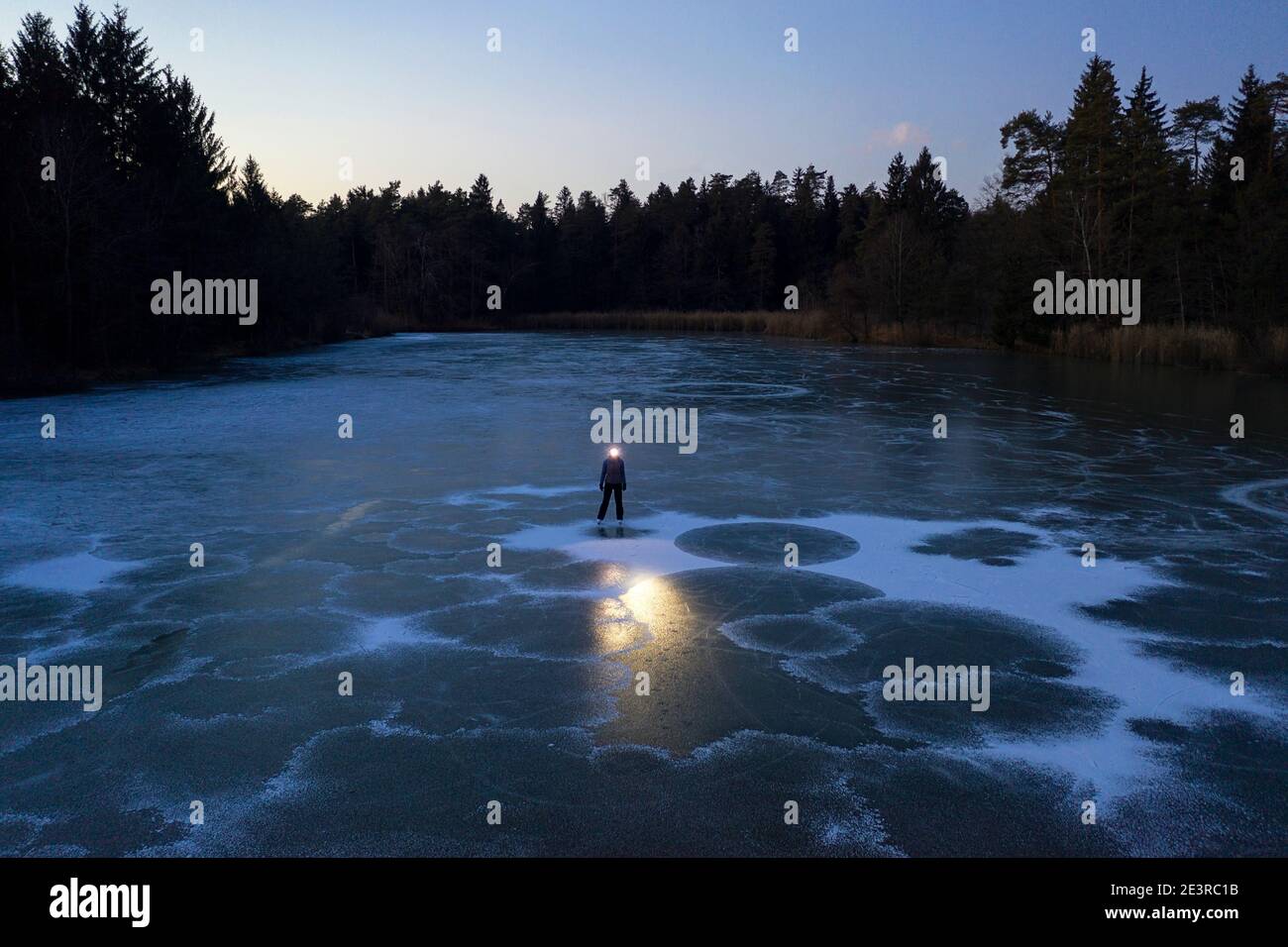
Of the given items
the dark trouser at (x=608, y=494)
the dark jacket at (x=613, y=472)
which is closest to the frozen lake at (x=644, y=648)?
the dark trouser at (x=608, y=494)

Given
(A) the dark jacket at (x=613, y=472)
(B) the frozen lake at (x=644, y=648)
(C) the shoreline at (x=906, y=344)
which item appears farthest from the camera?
(C) the shoreline at (x=906, y=344)

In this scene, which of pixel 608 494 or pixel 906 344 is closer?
pixel 608 494

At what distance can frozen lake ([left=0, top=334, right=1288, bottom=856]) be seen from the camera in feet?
13.5

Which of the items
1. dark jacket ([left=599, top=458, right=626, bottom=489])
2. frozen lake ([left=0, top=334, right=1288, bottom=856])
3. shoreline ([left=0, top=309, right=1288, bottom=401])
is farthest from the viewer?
shoreline ([left=0, top=309, right=1288, bottom=401])

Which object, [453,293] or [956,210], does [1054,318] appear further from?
[453,293]

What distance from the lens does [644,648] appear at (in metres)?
6.26

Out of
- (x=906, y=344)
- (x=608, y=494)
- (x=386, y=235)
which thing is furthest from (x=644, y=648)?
(x=386, y=235)

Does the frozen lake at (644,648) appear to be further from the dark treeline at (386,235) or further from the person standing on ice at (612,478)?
the dark treeline at (386,235)

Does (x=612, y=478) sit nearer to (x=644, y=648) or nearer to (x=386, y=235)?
(x=644, y=648)

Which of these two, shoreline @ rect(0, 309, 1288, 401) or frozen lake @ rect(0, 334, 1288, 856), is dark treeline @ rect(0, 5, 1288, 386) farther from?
frozen lake @ rect(0, 334, 1288, 856)

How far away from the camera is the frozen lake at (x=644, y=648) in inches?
162

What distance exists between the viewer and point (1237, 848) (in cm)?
386

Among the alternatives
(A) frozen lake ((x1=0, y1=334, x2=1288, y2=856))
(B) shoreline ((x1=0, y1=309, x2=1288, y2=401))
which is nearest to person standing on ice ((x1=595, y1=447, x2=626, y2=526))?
(A) frozen lake ((x1=0, y1=334, x2=1288, y2=856))

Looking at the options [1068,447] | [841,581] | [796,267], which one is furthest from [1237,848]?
[796,267]
